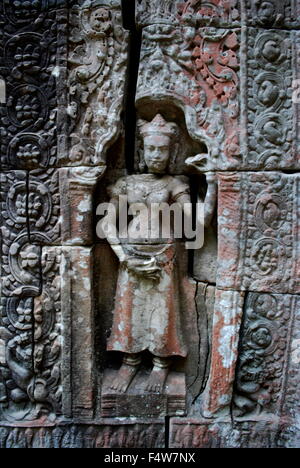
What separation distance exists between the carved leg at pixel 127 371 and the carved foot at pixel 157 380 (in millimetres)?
138

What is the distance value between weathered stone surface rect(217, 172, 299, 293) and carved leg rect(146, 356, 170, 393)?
0.79 m

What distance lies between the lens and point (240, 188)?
2.88 metres

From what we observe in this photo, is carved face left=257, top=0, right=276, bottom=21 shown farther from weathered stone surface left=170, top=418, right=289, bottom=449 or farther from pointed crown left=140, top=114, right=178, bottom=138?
weathered stone surface left=170, top=418, right=289, bottom=449

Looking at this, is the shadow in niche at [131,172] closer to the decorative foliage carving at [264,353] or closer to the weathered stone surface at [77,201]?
the weathered stone surface at [77,201]

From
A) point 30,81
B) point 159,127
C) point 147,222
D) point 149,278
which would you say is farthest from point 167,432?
point 30,81

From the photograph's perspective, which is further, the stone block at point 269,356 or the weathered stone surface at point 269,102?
the stone block at point 269,356

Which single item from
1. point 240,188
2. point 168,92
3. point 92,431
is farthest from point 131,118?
point 92,431

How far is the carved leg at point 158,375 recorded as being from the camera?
10.3 ft

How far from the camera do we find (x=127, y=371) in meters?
3.24

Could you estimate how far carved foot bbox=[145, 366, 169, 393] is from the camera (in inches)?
123

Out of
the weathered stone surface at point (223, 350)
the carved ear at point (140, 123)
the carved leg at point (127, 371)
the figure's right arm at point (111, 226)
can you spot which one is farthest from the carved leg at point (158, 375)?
the carved ear at point (140, 123)

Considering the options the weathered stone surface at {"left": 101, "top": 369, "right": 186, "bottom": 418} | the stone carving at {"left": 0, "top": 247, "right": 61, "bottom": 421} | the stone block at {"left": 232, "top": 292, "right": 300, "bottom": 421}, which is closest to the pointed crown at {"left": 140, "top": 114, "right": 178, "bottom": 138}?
the stone carving at {"left": 0, "top": 247, "right": 61, "bottom": 421}

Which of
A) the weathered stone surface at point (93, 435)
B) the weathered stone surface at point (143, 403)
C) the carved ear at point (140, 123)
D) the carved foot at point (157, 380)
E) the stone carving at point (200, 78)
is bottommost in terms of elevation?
the weathered stone surface at point (93, 435)

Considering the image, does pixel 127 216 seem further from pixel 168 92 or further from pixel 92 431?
pixel 92 431
